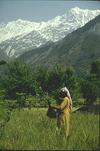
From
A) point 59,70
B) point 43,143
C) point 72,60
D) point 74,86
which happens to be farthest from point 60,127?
point 72,60

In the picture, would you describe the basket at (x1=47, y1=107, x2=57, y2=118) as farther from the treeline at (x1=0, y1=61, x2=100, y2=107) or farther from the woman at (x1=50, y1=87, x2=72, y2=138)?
the treeline at (x1=0, y1=61, x2=100, y2=107)

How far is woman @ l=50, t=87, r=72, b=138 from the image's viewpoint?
738cm

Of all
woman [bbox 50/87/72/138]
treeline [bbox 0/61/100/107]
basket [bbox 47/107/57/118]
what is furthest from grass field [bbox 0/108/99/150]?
treeline [bbox 0/61/100/107]

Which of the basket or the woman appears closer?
the basket

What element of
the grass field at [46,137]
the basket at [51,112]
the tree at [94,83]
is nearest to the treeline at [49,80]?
the tree at [94,83]

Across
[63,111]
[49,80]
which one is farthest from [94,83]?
[63,111]

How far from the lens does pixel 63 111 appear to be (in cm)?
752

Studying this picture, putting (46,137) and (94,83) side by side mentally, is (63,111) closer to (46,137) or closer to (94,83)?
(46,137)

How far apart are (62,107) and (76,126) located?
71 cm

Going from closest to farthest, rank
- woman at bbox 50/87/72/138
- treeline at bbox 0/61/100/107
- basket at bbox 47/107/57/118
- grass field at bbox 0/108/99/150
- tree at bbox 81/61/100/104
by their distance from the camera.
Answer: grass field at bbox 0/108/99/150 → basket at bbox 47/107/57/118 → woman at bbox 50/87/72/138 → tree at bbox 81/61/100/104 → treeline at bbox 0/61/100/107

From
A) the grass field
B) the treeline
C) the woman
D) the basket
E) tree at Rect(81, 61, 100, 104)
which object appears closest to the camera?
the grass field

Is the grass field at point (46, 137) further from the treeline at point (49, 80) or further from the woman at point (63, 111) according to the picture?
the treeline at point (49, 80)

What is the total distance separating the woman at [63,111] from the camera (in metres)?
7.38

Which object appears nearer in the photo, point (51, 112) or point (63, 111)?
point (51, 112)
